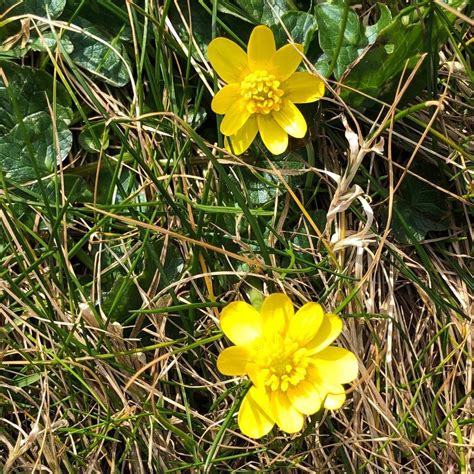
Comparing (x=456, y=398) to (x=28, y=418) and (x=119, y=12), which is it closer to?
(x=28, y=418)

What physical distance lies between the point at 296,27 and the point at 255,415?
66 centimetres

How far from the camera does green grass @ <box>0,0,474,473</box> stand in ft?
3.89

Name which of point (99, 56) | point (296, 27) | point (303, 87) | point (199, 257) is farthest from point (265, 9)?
point (199, 257)

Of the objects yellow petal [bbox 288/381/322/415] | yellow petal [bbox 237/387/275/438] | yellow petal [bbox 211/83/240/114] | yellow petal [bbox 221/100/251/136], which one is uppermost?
yellow petal [bbox 211/83/240/114]

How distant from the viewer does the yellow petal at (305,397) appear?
40.4 inches

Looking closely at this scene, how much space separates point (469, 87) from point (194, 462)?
820mm

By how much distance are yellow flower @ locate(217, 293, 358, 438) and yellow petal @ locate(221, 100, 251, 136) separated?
293mm

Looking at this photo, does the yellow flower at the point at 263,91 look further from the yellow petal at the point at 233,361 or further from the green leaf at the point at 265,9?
the yellow petal at the point at 233,361

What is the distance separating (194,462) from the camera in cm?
119

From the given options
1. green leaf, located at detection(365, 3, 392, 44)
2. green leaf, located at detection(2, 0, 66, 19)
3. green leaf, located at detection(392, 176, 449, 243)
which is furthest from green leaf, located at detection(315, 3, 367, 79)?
green leaf, located at detection(2, 0, 66, 19)

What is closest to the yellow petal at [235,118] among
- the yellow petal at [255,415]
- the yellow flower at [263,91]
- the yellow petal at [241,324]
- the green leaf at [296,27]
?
the yellow flower at [263,91]

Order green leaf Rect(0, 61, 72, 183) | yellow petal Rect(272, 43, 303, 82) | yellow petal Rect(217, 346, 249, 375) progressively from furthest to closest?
green leaf Rect(0, 61, 72, 183), yellow petal Rect(272, 43, 303, 82), yellow petal Rect(217, 346, 249, 375)

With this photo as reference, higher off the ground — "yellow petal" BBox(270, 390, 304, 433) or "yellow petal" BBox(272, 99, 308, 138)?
"yellow petal" BBox(272, 99, 308, 138)

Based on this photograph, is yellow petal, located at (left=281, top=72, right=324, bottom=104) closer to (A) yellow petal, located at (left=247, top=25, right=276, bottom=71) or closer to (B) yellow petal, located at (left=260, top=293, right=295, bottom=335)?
(A) yellow petal, located at (left=247, top=25, right=276, bottom=71)
